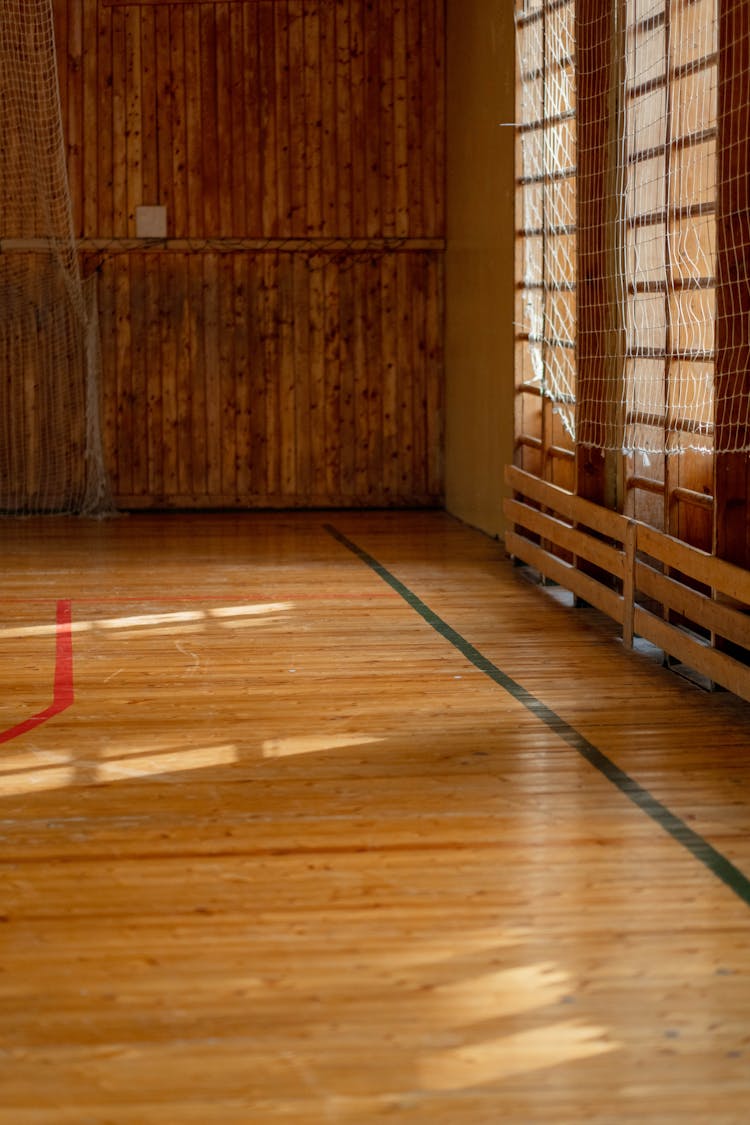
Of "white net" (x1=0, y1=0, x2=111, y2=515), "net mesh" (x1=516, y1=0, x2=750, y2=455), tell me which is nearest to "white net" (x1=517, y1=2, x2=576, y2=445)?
"net mesh" (x1=516, y1=0, x2=750, y2=455)

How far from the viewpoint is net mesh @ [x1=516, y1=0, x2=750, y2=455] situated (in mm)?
6090

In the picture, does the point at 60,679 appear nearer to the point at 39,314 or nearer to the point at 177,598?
the point at 177,598

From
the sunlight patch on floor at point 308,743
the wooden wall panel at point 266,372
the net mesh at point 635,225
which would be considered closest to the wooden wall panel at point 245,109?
the wooden wall panel at point 266,372

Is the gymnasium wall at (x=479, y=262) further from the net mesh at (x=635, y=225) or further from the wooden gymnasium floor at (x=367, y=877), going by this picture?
the wooden gymnasium floor at (x=367, y=877)

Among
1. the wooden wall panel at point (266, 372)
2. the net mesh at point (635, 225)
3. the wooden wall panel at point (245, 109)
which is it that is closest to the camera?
the net mesh at point (635, 225)

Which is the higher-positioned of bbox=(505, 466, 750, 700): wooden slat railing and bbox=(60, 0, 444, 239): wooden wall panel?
bbox=(60, 0, 444, 239): wooden wall panel

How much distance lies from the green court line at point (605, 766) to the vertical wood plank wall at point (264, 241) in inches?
175

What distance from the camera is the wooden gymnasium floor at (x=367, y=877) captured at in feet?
8.87

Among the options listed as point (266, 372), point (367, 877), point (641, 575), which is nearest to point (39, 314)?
point (266, 372)

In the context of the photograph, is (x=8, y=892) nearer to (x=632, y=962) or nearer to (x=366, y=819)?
(x=366, y=819)

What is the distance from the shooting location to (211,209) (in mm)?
11750

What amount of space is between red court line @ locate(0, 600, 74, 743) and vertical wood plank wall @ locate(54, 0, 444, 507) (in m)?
4.43

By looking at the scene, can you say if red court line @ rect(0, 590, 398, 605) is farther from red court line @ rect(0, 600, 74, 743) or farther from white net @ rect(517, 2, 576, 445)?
white net @ rect(517, 2, 576, 445)

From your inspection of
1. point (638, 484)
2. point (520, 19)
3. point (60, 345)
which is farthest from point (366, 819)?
point (60, 345)
